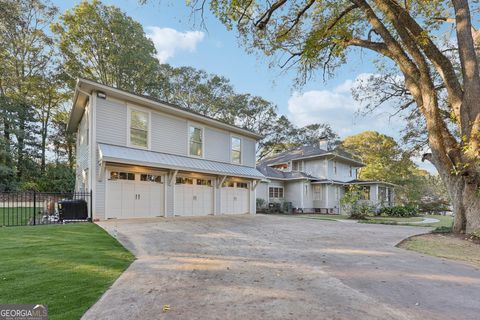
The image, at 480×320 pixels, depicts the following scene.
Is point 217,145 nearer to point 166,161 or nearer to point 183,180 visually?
point 183,180

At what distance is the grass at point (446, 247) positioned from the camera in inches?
237

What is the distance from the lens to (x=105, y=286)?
3.47 m

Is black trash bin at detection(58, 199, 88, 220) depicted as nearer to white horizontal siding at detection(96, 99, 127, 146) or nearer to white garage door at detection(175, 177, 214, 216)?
white horizontal siding at detection(96, 99, 127, 146)

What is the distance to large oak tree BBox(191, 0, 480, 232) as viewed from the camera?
7.80 metres

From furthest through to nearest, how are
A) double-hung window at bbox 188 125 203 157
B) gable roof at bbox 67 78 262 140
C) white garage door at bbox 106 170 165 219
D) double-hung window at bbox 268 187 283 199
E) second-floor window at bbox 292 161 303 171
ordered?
second-floor window at bbox 292 161 303 171, double-hung window at bbox 268 187 283 199, double-hung window at bbox 188 125 203 157, white garage door at bbox 106 170 165 219, gable roof at bbox 67 78 262 140

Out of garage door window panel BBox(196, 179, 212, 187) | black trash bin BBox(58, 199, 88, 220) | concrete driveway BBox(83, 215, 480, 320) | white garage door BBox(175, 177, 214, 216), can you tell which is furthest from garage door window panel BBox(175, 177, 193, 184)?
concrete driveway BBox(83, 215, 480, 320)

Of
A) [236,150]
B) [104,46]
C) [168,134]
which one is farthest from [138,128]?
[104,46]

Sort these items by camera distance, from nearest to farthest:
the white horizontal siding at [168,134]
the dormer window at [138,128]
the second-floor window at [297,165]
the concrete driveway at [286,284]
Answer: the concrete driveway at [286,284] → the dormer window at [138,128] → the white horizontal siding at [168,134] → the second-floor window at [297,165]

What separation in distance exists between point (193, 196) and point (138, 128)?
4.38m

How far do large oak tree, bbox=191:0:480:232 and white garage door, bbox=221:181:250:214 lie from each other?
26.1 feet

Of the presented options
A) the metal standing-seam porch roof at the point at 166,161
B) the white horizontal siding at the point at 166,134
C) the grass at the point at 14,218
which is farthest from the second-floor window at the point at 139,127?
the grass at the point at 14,218

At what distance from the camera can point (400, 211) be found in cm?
2147

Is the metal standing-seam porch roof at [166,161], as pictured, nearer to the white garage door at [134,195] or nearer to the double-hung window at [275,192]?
the white garage door at [134,195]

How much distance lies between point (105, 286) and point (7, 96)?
23.8 m
